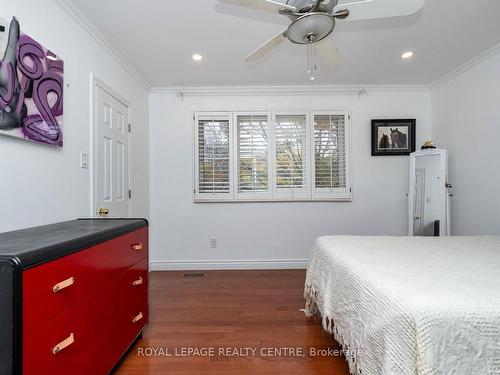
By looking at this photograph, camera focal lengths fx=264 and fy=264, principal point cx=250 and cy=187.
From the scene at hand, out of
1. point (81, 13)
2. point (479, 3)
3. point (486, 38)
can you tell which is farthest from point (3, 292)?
point (486, 38)

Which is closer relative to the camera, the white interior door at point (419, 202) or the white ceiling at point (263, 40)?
the white ceiling at point (263, 40)

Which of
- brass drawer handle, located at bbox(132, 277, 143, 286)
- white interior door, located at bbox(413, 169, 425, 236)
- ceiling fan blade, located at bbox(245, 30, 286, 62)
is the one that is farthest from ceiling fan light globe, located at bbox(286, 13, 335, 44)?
white interior door, located at bbox(413, 169, 425, 236)

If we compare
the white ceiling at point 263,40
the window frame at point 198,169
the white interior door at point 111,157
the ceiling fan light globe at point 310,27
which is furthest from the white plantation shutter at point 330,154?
the white interior door at point 111,157

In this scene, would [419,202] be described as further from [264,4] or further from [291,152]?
[264,4]

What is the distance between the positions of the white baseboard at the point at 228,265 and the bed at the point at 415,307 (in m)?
1.69

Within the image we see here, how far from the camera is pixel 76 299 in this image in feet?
4.02

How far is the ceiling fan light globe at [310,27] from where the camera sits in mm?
1389

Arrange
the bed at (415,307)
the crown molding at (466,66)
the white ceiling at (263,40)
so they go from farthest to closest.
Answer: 1. the crown molding at (466,66)
2. the white ceiling at (263,40)
3. the bed at (415,307)

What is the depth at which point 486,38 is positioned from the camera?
8.09ft

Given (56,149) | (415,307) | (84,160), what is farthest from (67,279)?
(415,307)

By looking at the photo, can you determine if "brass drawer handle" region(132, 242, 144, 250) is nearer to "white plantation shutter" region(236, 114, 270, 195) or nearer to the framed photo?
"white plantation shutter" region(236, 114, 270, 195)

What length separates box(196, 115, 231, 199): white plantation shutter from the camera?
359 centimetres

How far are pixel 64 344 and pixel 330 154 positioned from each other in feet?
10.9

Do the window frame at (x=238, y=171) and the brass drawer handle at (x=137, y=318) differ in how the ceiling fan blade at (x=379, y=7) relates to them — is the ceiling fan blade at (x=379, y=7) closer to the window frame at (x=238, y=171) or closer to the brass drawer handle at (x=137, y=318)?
the window frame at (x=238, y=171)
